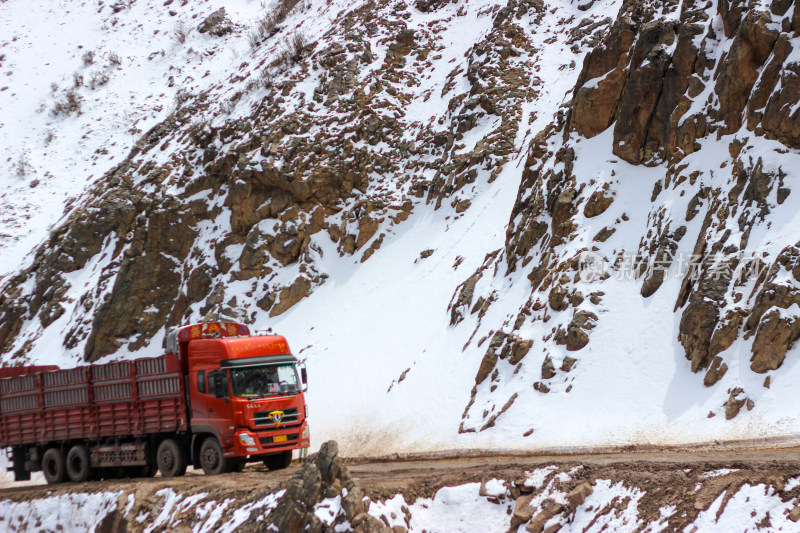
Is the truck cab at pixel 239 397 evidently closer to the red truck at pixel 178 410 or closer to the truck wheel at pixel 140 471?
the red truck at pixel 178 410

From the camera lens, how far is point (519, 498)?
11.1 m

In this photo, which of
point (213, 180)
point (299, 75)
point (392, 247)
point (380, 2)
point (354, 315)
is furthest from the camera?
point (380, 2)

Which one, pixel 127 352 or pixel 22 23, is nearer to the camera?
pixel 127 352

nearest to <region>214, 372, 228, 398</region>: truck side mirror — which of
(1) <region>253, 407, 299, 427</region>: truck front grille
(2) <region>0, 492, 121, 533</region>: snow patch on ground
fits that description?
(1) <region>253, 407, 299, 427</region>: truck front grille

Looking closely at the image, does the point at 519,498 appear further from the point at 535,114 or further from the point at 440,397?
the point at 535,114

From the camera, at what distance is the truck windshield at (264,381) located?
54.7 ft

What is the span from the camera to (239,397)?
16531 mm

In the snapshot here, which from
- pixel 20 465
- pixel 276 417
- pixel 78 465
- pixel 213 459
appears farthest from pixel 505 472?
pixel 20 465

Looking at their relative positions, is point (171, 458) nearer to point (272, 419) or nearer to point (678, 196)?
point (272, 419)

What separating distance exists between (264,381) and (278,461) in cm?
255

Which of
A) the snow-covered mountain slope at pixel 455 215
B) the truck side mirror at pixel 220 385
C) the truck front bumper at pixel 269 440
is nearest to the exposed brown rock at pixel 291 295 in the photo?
the snow-covered mountain slope at pixel 455 215

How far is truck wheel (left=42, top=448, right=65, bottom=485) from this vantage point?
20.9 meters

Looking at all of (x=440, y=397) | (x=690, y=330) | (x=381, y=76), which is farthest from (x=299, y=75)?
(x=690, y=330)

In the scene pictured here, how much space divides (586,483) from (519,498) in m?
1.06
